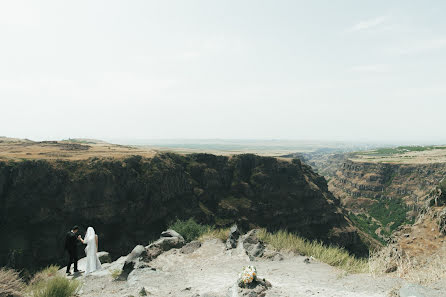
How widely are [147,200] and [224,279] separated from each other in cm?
8121

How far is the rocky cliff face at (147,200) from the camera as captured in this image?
2608 inches

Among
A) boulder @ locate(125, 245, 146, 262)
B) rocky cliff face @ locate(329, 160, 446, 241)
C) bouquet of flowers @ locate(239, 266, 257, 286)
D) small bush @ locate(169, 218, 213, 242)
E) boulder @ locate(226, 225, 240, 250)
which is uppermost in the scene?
bouquet of flowers @ locate(239, 266, 257, 286)

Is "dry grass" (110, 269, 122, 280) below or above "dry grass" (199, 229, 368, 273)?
below

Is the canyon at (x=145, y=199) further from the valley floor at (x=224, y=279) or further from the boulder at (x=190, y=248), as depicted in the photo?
the valley floor at (x=224, y=279)

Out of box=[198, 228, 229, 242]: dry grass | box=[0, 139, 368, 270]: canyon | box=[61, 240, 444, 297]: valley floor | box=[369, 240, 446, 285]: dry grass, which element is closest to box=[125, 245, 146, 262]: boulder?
box=[61, 240, 444, 297]: valley floor

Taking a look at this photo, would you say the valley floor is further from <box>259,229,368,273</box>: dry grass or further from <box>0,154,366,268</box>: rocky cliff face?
Result: <box>0,154,366,268</box>: rocky cliff face

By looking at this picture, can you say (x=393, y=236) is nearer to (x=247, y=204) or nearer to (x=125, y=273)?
(x=125, y=273)

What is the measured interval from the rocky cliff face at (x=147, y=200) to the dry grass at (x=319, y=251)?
6579 centimetres

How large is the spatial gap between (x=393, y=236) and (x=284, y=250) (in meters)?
6.67

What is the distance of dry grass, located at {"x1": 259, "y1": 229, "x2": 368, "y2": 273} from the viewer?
11825 mm

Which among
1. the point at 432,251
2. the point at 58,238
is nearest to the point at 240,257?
the point at 432,251

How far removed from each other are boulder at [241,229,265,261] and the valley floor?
516 millimetres

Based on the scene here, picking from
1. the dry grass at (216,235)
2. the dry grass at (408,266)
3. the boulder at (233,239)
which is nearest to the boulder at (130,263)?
the dry grass at (216,235)

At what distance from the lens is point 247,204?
104m
